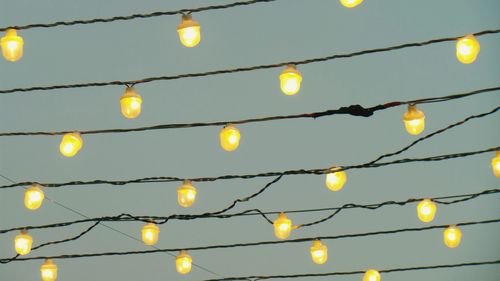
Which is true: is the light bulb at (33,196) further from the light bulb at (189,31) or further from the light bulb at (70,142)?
the light bulb at (189,31)

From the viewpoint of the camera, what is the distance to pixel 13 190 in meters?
14.2

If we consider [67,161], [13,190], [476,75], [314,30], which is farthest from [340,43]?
[13,190]

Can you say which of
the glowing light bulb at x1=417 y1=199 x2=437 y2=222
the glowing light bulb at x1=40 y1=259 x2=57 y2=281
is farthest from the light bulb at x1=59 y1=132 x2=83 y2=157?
the glowing light bulb at x1=417 y1=199 x2=437 y2=222

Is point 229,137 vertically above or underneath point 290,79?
underneath

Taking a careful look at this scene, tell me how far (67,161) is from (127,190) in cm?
101

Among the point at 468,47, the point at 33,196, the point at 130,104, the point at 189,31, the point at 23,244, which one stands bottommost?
the point at 23,244

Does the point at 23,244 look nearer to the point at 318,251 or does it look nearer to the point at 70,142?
the point at 70,142

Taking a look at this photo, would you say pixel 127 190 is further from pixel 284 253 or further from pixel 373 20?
pixel 373 20

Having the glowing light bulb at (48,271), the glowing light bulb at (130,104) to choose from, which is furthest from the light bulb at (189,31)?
the glowing light bulb at (48,271)

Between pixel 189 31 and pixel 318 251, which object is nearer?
pixel 189 31

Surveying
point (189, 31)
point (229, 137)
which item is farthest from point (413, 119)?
point (189, 31)

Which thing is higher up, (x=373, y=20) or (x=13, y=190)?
(x=373, y=20)

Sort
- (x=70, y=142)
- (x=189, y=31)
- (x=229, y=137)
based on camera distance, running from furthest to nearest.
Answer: (x=70, y=142) → (x=229, y=137) → (x=189, y=31)

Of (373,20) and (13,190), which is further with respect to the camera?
(13,190)
